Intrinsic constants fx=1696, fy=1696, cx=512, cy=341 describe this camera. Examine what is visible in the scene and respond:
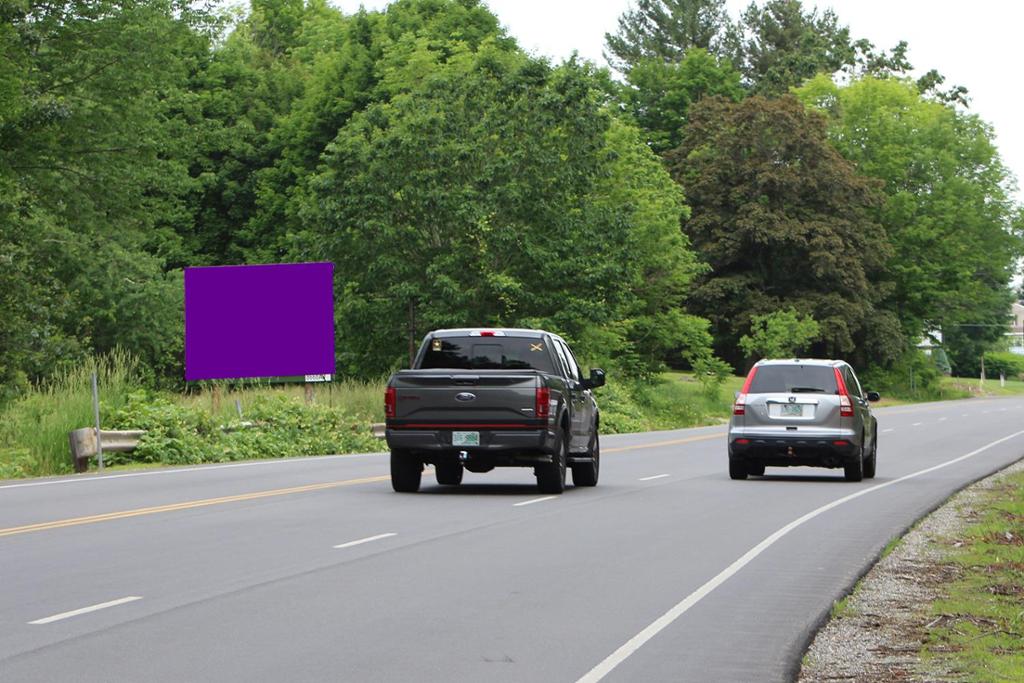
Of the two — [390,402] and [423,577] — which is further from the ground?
[390,402]

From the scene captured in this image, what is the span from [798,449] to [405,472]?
6.49 meters

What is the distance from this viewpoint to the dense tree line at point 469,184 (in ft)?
163

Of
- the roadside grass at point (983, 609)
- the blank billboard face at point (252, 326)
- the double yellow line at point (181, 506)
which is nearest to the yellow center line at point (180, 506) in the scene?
the double yellow line at point (181, 506)

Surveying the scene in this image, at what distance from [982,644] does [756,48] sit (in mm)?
115683

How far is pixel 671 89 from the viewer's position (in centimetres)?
10444

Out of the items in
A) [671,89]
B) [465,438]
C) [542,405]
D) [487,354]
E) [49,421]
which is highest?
[671,89]

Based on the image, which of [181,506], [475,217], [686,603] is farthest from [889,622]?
[475,217]

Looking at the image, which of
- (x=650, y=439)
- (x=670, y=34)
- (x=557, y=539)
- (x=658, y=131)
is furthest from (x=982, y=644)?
(x=670, y=34)

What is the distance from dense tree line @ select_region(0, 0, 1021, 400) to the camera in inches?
1954

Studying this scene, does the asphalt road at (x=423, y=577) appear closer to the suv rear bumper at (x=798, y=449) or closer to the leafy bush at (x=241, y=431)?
the suv rear bumper at (x=798, y=449)

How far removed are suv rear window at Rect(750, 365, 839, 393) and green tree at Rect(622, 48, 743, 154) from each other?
257ft

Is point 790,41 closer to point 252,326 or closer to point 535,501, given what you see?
point 252,326

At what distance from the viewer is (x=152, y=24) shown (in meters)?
49.4

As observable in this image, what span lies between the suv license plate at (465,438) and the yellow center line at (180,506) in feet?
7.06
